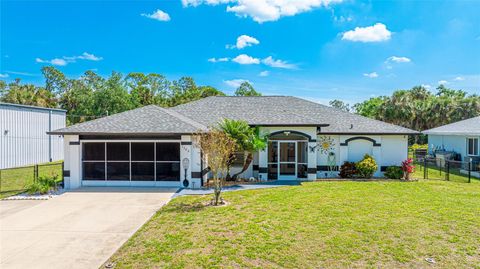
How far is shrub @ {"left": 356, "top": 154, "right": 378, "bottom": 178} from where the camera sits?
1697 centimetres

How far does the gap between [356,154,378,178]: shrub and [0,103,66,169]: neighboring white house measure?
2425 centimetres

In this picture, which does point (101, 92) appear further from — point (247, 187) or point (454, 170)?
point (454, 170)

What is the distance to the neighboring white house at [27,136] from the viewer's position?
24.1 metres

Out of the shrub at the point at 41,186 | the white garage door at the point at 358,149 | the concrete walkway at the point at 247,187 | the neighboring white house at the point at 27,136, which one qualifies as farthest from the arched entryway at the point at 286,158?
the neighboring white house at the point at 27,136

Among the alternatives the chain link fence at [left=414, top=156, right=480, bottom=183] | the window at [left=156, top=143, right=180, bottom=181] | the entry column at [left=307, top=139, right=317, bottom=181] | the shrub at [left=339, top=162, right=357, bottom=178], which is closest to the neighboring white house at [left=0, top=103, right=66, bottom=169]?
the window at [left=156, top=143, right=180, bottom=181]

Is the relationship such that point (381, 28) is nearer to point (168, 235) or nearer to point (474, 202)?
point (474, 202)

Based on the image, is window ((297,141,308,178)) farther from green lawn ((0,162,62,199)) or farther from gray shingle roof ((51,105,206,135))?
green lawn ((0,162,62,199))

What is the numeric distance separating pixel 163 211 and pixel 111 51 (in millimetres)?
30535

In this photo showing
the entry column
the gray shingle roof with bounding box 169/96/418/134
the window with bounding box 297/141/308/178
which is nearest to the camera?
the entry column

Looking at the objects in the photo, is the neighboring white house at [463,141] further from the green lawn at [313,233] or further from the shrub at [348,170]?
the green lawn at [313,233]

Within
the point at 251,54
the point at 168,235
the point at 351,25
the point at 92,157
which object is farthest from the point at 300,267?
the point at 251,54

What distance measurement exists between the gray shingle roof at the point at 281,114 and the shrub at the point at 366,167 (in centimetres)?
183

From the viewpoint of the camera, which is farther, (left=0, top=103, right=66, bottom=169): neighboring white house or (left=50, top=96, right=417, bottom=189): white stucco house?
(left=0, top=103, right=66, bottom=169): neighboring white house

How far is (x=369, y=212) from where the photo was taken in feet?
32.9
